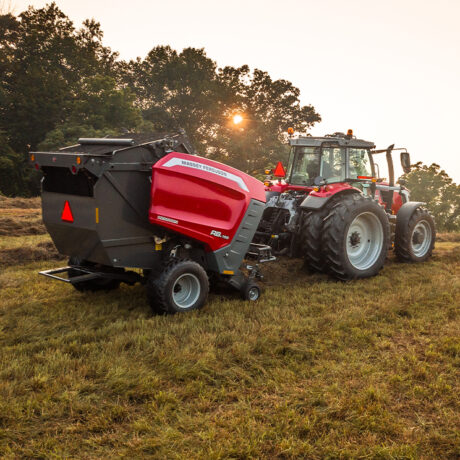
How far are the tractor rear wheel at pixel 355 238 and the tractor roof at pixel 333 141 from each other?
0.91 metres

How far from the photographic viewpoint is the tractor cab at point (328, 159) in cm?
724

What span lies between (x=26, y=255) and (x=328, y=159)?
5203 millimetres

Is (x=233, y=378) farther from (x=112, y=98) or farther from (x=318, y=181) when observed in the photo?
(x=112, y=98)

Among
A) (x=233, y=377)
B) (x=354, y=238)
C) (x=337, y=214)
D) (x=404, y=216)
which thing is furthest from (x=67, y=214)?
(x=404, y=216)

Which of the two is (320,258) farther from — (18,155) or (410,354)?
(18,155)

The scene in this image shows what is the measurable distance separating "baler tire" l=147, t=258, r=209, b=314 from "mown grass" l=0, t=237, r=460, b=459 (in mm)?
161

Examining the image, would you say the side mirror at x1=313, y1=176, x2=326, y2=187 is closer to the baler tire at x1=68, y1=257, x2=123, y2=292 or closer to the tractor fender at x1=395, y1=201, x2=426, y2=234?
the tractor fender at x1=395, y1=201, x2=426, y2=234

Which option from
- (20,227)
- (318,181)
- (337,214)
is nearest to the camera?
(337,214)

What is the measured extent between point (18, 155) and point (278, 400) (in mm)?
25108

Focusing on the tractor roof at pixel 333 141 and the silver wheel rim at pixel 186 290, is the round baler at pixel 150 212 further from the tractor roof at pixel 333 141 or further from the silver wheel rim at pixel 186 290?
the tractor roof at pixel 333 141

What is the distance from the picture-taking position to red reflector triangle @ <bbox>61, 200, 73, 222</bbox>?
4762mm

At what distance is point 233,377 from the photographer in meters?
3.57

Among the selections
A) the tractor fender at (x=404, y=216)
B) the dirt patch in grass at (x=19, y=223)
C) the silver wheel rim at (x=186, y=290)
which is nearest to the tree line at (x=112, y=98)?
the dirt patch in grass at (x=19, y=223)

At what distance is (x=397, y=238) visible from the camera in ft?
26.2
